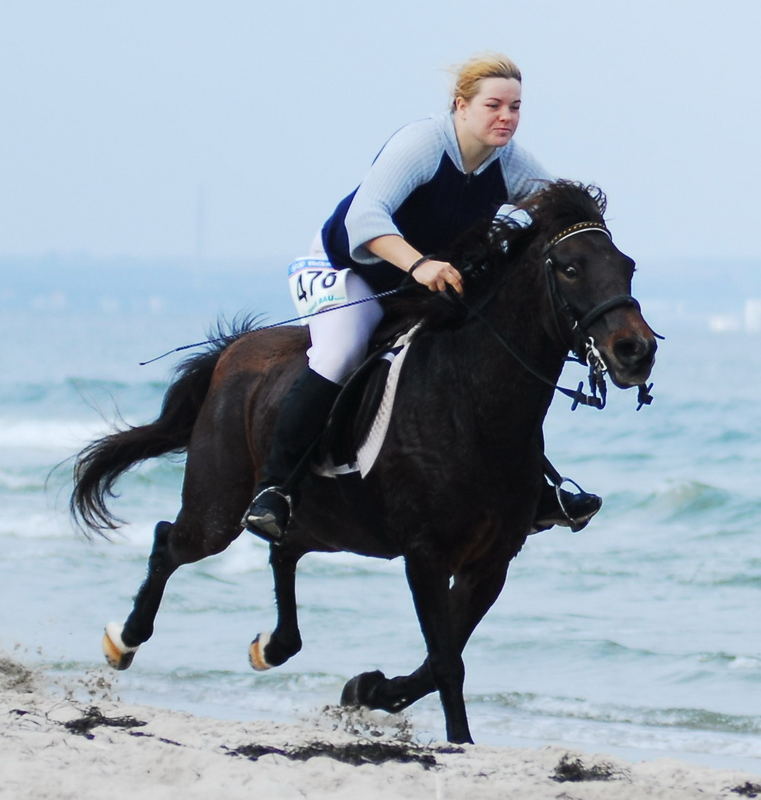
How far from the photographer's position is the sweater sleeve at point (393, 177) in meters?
5.14

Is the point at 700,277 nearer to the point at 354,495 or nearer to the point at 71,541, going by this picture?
the point at 71,541

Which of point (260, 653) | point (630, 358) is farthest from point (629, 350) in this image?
point (260, 653)

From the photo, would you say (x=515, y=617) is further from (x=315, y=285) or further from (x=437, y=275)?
(x=437, y=275)

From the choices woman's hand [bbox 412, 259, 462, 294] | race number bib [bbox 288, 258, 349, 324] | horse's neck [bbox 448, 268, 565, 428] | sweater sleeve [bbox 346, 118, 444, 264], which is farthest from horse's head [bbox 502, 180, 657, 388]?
race number bib [bbox 288, 258, 349, 324]

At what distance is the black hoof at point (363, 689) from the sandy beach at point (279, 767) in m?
0.61

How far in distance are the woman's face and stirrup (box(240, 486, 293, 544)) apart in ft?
4.64

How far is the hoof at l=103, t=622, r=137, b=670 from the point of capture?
6.58 metres

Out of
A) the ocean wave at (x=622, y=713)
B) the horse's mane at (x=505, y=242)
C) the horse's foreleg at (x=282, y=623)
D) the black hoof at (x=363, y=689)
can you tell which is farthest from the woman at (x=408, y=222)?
the ocean wave at (x=622, y=713)

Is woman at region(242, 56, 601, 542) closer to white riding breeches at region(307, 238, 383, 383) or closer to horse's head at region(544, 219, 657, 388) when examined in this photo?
white riding breeches at region(307, 238, 383, 383)

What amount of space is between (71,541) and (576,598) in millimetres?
4568

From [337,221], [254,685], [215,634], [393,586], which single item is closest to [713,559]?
[393,586]

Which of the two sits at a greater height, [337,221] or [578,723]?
[337,221]

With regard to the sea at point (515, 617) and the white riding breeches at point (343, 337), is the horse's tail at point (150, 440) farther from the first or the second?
the white riding breeches at point (343, 337)

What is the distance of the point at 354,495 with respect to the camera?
545 cm
